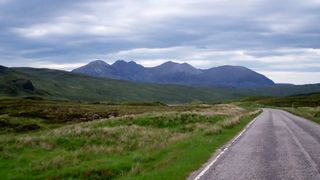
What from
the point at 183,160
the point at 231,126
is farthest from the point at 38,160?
the point at 231,126

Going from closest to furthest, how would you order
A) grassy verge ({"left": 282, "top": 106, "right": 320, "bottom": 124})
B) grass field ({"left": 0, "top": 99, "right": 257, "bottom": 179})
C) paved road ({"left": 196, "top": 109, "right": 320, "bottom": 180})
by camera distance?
paved road ({"left": 196, "top": 109, "right": 320, "bottom": 180}) < grass field ({"left": 0, "top": 99, "right": 257, "bottom": 179}) < grassy verge ({"left": 282, "top": 106, "right": 320, "bottom": 124})

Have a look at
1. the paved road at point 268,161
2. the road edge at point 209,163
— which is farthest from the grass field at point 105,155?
the paved road at point 268,161

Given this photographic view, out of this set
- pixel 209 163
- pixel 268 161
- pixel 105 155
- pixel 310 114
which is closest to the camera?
pixel 209 163

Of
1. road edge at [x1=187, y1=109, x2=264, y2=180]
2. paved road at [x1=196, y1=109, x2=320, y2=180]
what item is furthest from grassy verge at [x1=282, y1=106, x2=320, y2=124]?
road edge at [x1=187, y1=109, x2=264, y2=180]

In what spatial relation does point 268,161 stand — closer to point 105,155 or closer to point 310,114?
point 105,155

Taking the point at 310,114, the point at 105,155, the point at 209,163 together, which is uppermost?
the point at 209,163

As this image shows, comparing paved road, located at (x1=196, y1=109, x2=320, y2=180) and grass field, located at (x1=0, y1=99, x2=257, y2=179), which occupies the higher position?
paved road, located at (x1=196, y1=109, x2=320, y2=180)

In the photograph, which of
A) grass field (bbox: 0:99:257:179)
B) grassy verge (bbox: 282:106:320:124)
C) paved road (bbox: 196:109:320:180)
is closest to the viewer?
paved road (bbox: 196:109:320:180)

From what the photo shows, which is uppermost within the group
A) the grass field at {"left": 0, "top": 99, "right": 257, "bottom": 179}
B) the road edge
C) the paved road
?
the paved road

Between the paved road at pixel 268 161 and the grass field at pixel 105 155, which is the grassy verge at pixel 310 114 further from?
the paved road at pixel 268 161

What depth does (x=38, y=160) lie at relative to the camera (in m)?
23.2

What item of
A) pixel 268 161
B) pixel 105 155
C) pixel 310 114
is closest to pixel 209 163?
pixel 268 161

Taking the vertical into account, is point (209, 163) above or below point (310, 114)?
above

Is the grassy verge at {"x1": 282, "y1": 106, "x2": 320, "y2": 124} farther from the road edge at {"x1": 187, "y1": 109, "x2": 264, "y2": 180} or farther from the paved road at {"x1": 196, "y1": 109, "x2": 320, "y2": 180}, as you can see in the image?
the road edge at {"x1": 187, "y1": 109, "x2": 264, "y2": 180}
